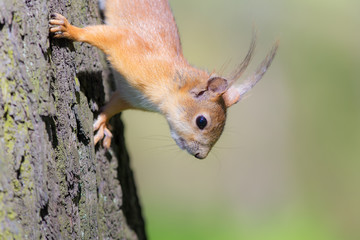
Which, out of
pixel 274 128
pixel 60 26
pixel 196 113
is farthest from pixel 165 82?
pixel 274 128

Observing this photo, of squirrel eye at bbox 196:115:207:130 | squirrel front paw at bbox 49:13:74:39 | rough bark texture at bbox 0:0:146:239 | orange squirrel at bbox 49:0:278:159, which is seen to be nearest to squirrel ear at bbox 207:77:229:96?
orange squirrel at bbox 49:0:278:159

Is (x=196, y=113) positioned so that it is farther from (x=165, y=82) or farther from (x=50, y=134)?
(x=50, y=134)

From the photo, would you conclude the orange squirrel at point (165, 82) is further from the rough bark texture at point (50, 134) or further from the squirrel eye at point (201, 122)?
the rough bark texture at point (50, 134)

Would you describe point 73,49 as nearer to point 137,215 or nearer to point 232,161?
point 137,215

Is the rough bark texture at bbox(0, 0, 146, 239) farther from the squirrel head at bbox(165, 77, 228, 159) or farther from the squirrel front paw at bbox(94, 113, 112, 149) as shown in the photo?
the squirrel head at bbox(165, 77, 228, 159)

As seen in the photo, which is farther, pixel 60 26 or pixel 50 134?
pixel 60 26

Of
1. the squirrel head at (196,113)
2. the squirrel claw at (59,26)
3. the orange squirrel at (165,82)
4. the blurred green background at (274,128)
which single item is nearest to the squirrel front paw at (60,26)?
the squirrel claw at (59,26)
